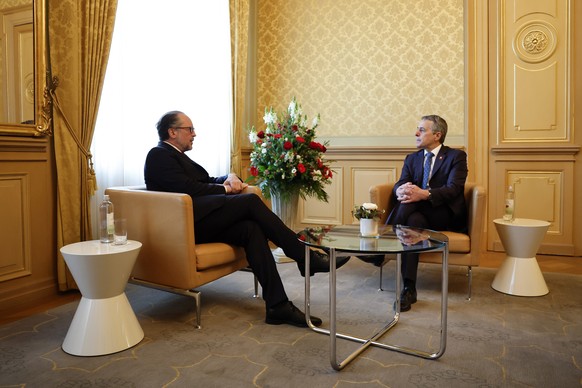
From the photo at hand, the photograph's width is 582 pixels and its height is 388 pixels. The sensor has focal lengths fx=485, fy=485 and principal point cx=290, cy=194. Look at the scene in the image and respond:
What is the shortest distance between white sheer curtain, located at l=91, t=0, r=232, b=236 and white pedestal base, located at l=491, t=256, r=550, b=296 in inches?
109

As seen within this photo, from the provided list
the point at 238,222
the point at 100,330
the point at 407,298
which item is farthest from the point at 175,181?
the point at 407,298

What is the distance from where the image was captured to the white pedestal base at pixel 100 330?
2316 millimetres

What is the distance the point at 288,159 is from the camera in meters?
3.90

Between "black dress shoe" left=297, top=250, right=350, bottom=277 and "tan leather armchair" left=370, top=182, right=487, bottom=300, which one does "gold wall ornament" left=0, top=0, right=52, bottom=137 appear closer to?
"black dress shoe" left=297, top=250, right=350, bottom=277

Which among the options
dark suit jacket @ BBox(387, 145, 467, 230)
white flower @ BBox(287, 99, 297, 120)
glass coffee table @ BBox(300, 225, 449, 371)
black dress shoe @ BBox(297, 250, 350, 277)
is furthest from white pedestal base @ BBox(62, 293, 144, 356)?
white flower @ BBox(287, 99, 297, 120)

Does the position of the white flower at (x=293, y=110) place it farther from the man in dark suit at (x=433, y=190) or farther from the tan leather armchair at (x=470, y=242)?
the tan leather armchair at (x=470, y=242)

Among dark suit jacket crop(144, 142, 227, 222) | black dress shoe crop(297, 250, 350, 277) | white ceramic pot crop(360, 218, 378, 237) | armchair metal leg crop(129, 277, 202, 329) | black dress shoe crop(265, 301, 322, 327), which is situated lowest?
black dress shoe crop(265, 301, 322, 327)

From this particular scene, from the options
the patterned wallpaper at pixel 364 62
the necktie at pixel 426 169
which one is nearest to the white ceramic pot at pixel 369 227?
the necktie at pixel 426 169

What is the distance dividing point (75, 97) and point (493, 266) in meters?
3.53

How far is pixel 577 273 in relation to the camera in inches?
153

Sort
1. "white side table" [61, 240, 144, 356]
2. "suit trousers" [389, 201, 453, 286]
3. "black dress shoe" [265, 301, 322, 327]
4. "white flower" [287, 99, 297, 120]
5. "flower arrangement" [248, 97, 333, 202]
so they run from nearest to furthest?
1. "white side table" [61, 240, 144, 356]
2. "black dress shoe" [265, 301, 322, 327]
3. "suit trousers" [389, 201, 453, 286]
4. "flower arrangement" [248, 97, 333, 202]
5. "white flower" [287, 99, 297, 120]

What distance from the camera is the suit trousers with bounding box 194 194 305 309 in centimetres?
288

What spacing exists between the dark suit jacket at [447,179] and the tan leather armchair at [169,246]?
1.45 meters

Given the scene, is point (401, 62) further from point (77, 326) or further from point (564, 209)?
point (77, 326)
